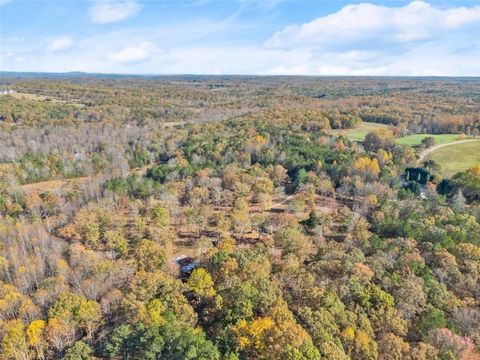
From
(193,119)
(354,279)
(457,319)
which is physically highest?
(193,119)

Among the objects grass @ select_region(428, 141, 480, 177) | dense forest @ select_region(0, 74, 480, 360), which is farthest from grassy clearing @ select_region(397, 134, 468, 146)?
dense forest @ select_region(0, 74, 480, 360)

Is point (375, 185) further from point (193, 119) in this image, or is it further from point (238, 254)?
point (193, 119)

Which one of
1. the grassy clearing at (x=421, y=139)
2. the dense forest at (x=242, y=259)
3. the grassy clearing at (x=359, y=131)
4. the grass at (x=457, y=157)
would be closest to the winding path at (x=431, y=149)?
the grass at (x=457, y=157)

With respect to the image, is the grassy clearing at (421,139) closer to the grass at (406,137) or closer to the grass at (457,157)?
the grass at (406,137)

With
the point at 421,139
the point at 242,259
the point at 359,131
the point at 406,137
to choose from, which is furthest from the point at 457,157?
the point at 242,259

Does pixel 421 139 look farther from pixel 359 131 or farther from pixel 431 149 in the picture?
pixel 359 131

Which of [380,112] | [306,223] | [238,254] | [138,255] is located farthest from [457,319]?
[380,112]
